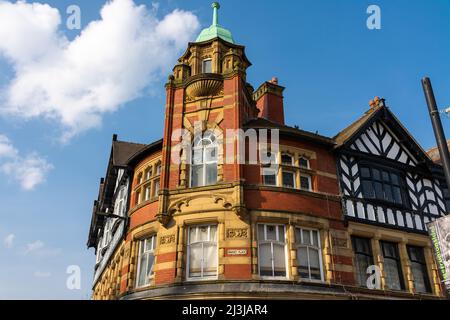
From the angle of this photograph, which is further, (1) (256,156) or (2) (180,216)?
(1) (256,156)

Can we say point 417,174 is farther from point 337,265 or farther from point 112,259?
point 112,259

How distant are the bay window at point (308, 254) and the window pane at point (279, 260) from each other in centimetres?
51

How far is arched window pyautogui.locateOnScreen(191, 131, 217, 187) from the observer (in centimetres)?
1459

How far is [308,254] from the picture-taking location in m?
13.8

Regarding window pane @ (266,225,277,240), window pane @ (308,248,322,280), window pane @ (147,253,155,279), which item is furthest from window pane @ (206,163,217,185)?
window pane @ (308,248,322,280)

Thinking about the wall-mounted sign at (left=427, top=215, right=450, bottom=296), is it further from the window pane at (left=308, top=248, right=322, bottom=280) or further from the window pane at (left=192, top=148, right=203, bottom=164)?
the window pane at (left=192, top=148, right=203, bottom=164)

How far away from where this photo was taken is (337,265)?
13.9 metres

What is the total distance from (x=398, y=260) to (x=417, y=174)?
4373 millimetres

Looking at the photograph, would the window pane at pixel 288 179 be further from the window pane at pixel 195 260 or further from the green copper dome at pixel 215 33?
the green copper dome at pixel 215 33

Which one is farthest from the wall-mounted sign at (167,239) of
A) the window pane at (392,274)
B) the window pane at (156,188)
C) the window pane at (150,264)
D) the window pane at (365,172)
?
the window pane at (365,172)

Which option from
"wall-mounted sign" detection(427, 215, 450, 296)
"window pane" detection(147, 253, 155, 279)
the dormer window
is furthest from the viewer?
the dormer window

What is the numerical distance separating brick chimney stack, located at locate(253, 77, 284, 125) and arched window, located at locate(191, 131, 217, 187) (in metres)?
5.97

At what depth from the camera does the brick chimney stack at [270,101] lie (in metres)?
20.5
